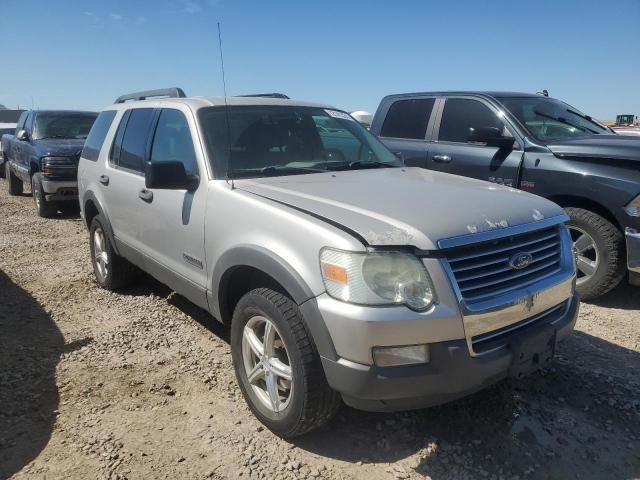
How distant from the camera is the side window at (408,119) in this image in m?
6.12

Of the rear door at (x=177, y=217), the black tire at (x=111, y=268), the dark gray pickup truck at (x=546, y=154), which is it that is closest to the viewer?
the rear door at (x=177, y=217)

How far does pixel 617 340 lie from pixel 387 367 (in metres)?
2.64

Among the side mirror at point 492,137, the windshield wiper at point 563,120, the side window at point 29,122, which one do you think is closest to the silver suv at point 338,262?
the side mirror at point 492,137

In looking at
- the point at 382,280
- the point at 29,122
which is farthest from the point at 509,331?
the point at 29,122

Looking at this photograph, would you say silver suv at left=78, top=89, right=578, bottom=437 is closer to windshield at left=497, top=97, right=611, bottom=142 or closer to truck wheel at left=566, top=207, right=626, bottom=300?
truck wheel at left=566, top=207, right=626, bottom=300

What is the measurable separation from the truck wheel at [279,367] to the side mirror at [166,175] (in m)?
0.87

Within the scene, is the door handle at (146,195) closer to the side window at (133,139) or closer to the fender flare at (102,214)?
the side window at (133,139)

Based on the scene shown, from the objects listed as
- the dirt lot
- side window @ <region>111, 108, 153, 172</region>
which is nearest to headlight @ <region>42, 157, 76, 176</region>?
side window @ <region>111, 108, 153, 172</region>

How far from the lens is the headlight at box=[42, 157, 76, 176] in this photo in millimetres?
8423

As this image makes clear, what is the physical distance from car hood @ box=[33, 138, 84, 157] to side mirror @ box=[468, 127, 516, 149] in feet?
21.8

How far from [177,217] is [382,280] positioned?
67.6 inches

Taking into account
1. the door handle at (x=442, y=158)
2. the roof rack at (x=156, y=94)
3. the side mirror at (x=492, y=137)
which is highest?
the roof rack at (x=156, y=94)

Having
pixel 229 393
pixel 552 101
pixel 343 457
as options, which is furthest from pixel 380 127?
pixel 343 457

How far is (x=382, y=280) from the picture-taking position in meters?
2.18
